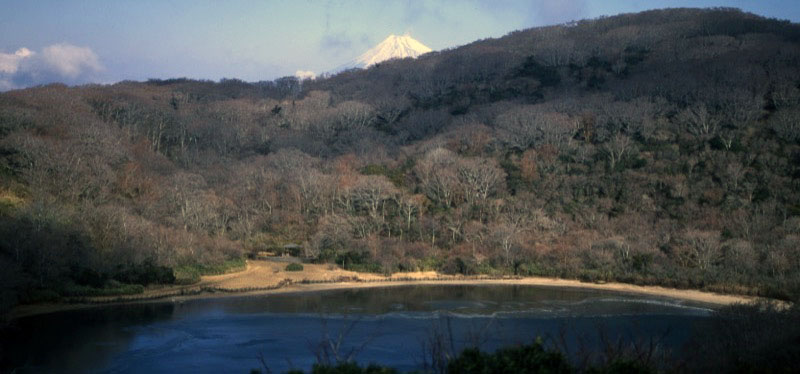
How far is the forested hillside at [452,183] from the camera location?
104 feet

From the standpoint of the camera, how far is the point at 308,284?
3306 cm

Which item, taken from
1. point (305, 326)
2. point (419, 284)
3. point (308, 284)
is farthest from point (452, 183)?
point (305, 326)

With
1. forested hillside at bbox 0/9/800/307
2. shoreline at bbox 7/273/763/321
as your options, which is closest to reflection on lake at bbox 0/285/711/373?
shoreline at bbox 7/273/763/321

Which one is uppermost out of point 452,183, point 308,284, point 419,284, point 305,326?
point 452,183

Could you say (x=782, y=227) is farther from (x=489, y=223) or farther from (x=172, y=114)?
(x=172, y=114)

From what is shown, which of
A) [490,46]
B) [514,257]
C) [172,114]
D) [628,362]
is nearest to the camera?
[628,362]

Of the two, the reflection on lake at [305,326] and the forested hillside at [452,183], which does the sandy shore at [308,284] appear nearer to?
the forested hillside at [452,183]

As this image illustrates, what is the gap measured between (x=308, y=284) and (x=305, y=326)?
9193mm

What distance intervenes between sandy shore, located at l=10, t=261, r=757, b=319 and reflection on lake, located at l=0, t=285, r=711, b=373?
1.11 metres

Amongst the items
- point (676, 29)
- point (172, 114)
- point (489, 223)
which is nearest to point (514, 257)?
point (489, 223)

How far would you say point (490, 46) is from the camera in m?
99.9

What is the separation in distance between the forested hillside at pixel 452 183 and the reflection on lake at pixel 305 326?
3.26m

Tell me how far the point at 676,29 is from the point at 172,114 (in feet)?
191

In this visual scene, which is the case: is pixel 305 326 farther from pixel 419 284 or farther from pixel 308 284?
pixel 419 284
